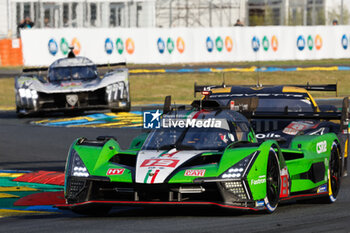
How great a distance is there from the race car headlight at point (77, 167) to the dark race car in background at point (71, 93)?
43.0ft

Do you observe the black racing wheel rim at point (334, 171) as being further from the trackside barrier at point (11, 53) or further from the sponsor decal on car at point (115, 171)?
the trackside barrier at point (11, 53)

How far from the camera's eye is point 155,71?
3622cm

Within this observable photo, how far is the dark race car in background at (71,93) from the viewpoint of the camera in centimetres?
2195

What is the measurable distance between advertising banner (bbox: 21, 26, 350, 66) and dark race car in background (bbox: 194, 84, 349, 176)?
78.5ft

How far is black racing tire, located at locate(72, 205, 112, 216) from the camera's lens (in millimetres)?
8672

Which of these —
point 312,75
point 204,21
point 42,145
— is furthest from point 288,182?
point 204,21

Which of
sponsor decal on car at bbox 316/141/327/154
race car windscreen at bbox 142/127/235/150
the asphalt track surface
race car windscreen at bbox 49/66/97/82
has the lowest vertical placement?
the asphalt track surface

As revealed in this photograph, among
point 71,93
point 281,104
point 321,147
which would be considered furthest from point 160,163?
point 71,93

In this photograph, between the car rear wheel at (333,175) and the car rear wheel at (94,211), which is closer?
the car rear wheel at (94,211)

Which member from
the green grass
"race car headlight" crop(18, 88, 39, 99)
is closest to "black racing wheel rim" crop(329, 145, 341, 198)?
"race car headlight" crop(18, 88, 39, 99)

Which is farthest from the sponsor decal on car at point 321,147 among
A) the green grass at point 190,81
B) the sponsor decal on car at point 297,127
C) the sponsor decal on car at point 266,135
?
the green grass at point 190,81

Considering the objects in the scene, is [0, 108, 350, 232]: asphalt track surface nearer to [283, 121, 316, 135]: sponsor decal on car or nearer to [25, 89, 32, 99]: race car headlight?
[283, 121, 316, 135]: sponsor decal on car

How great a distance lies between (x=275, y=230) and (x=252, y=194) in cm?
72

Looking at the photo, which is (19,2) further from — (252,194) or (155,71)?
(252,194)
